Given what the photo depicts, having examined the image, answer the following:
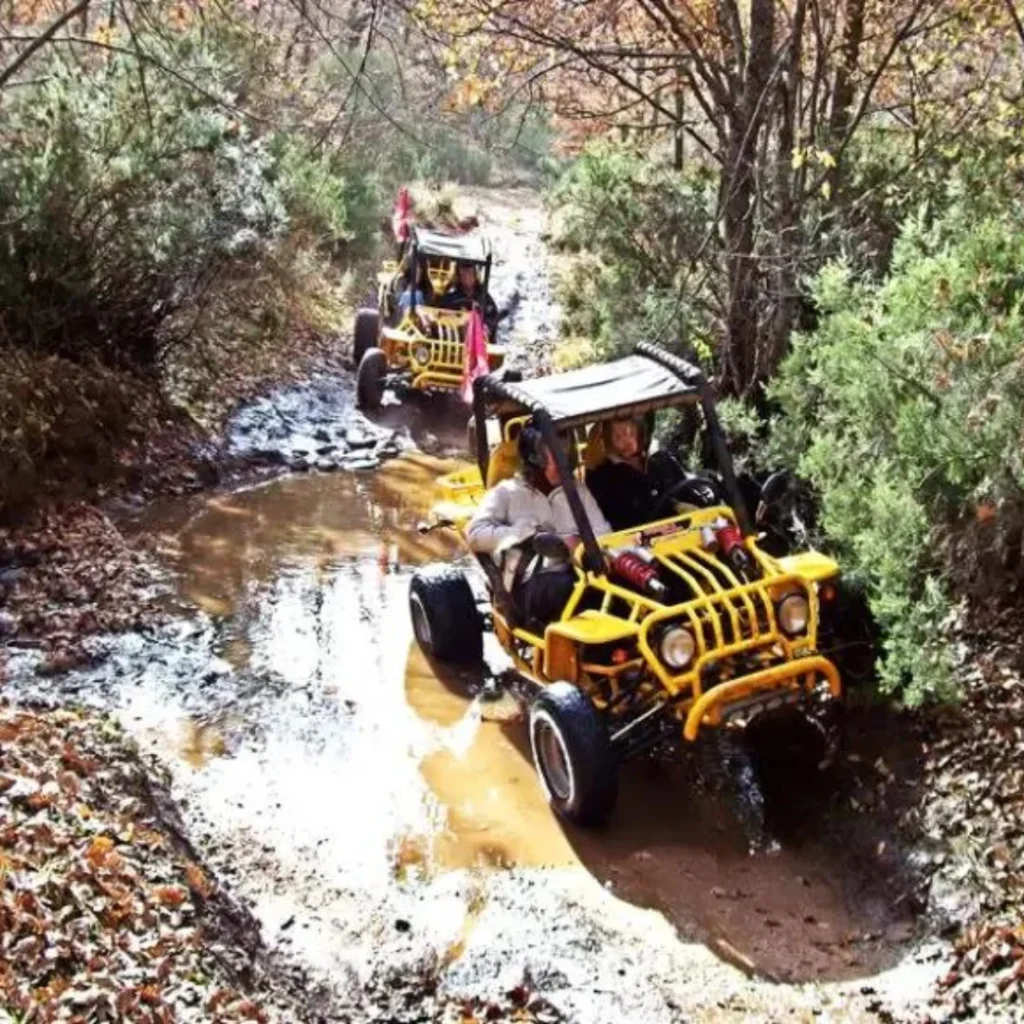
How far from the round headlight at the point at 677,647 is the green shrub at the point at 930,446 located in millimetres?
910

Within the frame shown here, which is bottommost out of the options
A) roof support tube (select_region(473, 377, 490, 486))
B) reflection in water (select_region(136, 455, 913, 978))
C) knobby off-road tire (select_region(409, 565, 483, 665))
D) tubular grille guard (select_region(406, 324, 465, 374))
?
reflection in water (select_region(136, 455, 913, 978))

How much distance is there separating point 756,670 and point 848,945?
1.35m

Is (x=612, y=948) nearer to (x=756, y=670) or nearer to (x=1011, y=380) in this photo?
(x=756, y=670)

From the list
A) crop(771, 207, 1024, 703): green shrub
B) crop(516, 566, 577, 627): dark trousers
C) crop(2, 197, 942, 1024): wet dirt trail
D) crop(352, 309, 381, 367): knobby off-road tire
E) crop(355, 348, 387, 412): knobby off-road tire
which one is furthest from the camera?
crop(352, 309, 381, 367): knobby off-road tire

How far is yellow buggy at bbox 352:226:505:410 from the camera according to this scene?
1269cm

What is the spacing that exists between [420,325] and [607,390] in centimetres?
651

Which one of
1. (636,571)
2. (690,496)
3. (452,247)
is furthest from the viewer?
(452,247)

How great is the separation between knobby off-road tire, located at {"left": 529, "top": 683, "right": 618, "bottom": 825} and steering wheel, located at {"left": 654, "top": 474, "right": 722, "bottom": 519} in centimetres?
156

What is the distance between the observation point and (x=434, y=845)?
5902 millimetres

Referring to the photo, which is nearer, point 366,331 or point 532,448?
point 532,448

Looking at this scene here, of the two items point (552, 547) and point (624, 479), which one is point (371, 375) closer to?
point (624, 479)

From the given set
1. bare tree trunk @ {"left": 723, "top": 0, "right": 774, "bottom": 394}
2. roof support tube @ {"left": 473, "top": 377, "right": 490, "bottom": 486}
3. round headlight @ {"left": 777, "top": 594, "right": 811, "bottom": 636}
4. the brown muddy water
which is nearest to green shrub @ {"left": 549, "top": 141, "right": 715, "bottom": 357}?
bare tree trunk @ {"left": 723, "top": 0, "right": 774, "bottom": 394}

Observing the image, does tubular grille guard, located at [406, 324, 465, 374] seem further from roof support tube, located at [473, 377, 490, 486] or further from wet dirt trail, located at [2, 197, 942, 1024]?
roof support tube, located at [473, 377, 490, 486]

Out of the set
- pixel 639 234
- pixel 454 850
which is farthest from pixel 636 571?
pixel 639 234
